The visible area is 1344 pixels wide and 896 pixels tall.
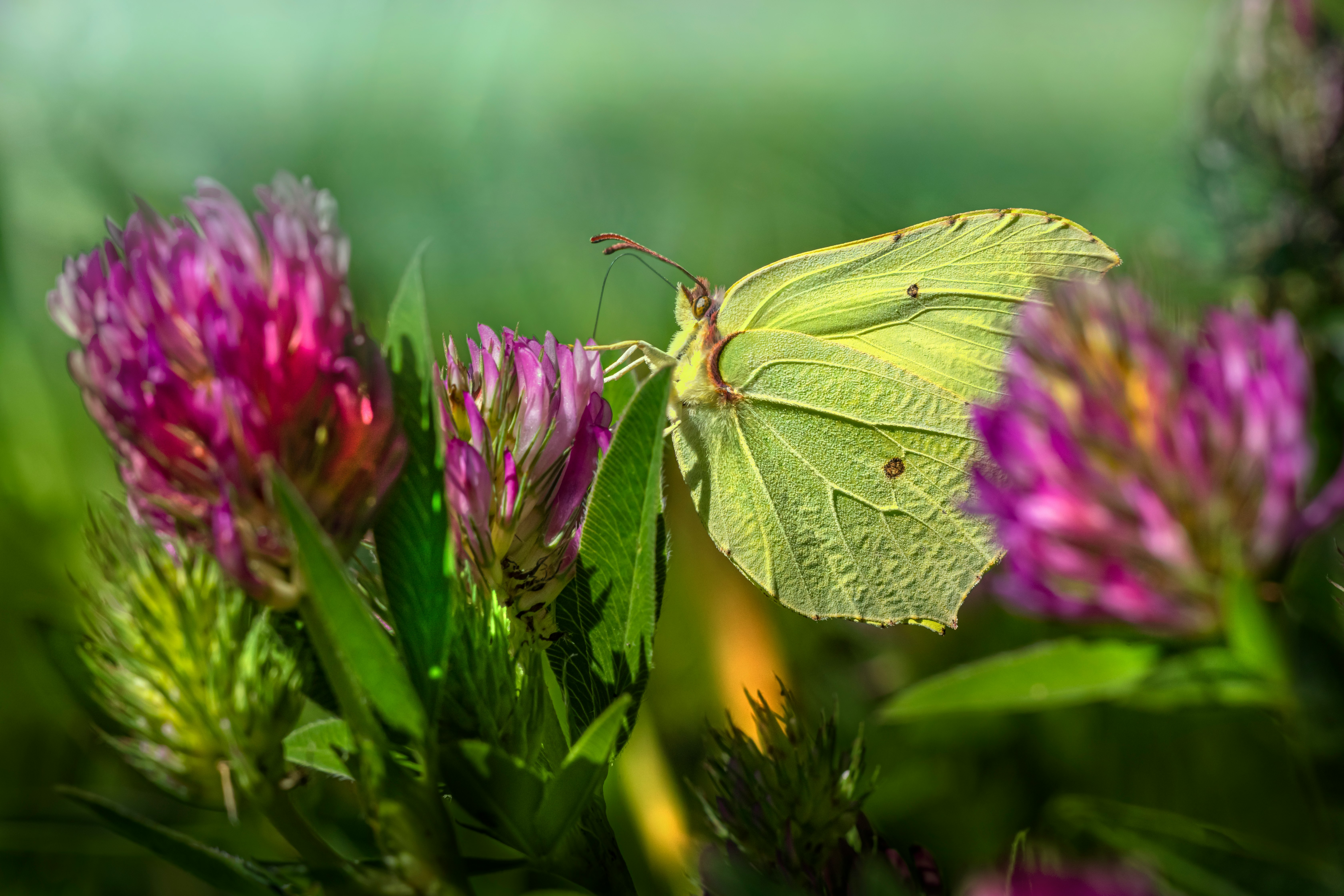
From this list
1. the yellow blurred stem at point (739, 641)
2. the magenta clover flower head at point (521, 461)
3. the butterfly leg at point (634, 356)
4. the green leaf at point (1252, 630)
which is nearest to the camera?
the green leaf at point (1252, 630)

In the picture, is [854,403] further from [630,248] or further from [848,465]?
[630,248]

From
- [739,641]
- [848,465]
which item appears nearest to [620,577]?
[739,641]

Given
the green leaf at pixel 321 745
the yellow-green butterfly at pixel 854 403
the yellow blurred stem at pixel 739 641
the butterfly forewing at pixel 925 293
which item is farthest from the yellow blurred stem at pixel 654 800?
the butterfly forewing at pixel 925 293

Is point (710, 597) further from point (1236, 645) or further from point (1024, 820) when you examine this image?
point (1236, 645)

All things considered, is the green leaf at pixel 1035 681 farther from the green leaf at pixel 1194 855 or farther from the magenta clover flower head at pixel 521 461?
the magenta clover flower head at pixel 521 461

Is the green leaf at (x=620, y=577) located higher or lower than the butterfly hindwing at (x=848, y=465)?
higher

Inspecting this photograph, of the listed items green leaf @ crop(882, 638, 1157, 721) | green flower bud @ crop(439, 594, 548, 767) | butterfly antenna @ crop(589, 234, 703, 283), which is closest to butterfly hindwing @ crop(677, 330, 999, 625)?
butterfly antenna @ crop(589, 234, 703, 283)
